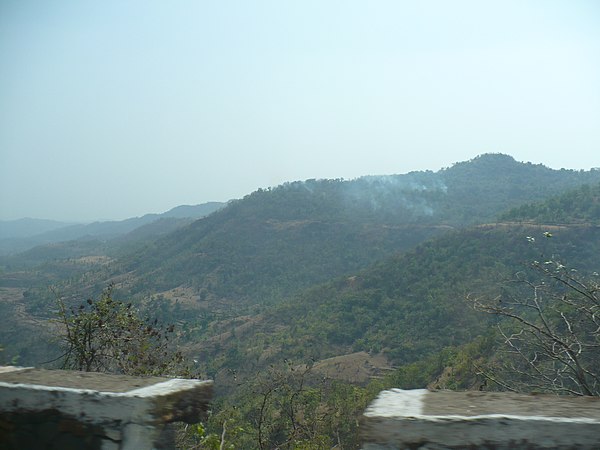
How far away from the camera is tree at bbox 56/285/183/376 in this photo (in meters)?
6.49

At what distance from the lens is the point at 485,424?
1.60 metres

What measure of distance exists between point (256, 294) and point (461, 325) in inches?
970

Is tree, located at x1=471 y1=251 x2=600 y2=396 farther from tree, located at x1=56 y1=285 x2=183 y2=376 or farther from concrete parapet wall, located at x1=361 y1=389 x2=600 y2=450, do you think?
tree, located at x1=56 y1=285 x2=183 y2=376

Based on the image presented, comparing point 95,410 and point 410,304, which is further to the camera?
point 410,304

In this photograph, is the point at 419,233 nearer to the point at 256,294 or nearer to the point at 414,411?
the point at 256,294

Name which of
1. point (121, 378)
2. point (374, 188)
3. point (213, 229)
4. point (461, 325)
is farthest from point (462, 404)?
point (374, 188)

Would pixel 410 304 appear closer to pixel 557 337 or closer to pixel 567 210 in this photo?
pixel 567 210

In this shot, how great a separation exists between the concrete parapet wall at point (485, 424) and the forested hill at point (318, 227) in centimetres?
4119

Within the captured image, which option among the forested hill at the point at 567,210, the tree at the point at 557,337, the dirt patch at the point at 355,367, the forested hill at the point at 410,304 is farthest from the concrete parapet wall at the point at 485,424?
the forested hill at the point at 567,210

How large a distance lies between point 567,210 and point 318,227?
28.4 meters

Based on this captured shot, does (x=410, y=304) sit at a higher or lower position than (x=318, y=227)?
lower

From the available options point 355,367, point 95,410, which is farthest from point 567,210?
point 95,410

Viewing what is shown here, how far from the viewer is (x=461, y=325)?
23266 mm

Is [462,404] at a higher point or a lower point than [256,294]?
higher
